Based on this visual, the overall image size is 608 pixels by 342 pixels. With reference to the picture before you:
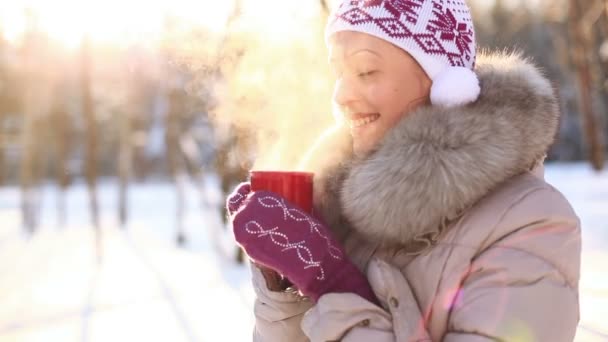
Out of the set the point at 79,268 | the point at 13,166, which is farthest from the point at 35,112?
the point at 13,166

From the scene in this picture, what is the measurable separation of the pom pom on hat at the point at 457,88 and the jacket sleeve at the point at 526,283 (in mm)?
224

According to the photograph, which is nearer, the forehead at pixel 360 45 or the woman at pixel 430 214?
the woman at pixel 430 214

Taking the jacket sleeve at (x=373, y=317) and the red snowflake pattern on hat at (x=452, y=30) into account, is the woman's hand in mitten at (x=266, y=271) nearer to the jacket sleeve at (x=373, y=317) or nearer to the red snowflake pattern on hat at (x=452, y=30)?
the jacket sleeve at (x=373, y=317)

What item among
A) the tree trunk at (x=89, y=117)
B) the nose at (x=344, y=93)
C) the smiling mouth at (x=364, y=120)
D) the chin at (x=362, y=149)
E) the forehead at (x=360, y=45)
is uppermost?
the forehead at (x=360, y=45)

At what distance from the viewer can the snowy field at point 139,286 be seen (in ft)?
11.1

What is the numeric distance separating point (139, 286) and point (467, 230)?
4052 millimetres

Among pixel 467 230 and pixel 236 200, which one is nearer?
pixel 467 230

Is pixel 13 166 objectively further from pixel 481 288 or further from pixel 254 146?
pixel 481 288

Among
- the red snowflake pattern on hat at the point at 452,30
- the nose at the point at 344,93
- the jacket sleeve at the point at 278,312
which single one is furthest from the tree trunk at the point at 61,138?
the red snowflake pattern on hat at the point at 452,30

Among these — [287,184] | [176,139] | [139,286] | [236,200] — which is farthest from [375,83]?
[176,139]

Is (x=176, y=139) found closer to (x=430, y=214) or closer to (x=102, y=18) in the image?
(x=102, y=18)

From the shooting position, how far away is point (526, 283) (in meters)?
0.94

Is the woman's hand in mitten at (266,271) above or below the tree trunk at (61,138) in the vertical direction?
above

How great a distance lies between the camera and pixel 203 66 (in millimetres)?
3438
